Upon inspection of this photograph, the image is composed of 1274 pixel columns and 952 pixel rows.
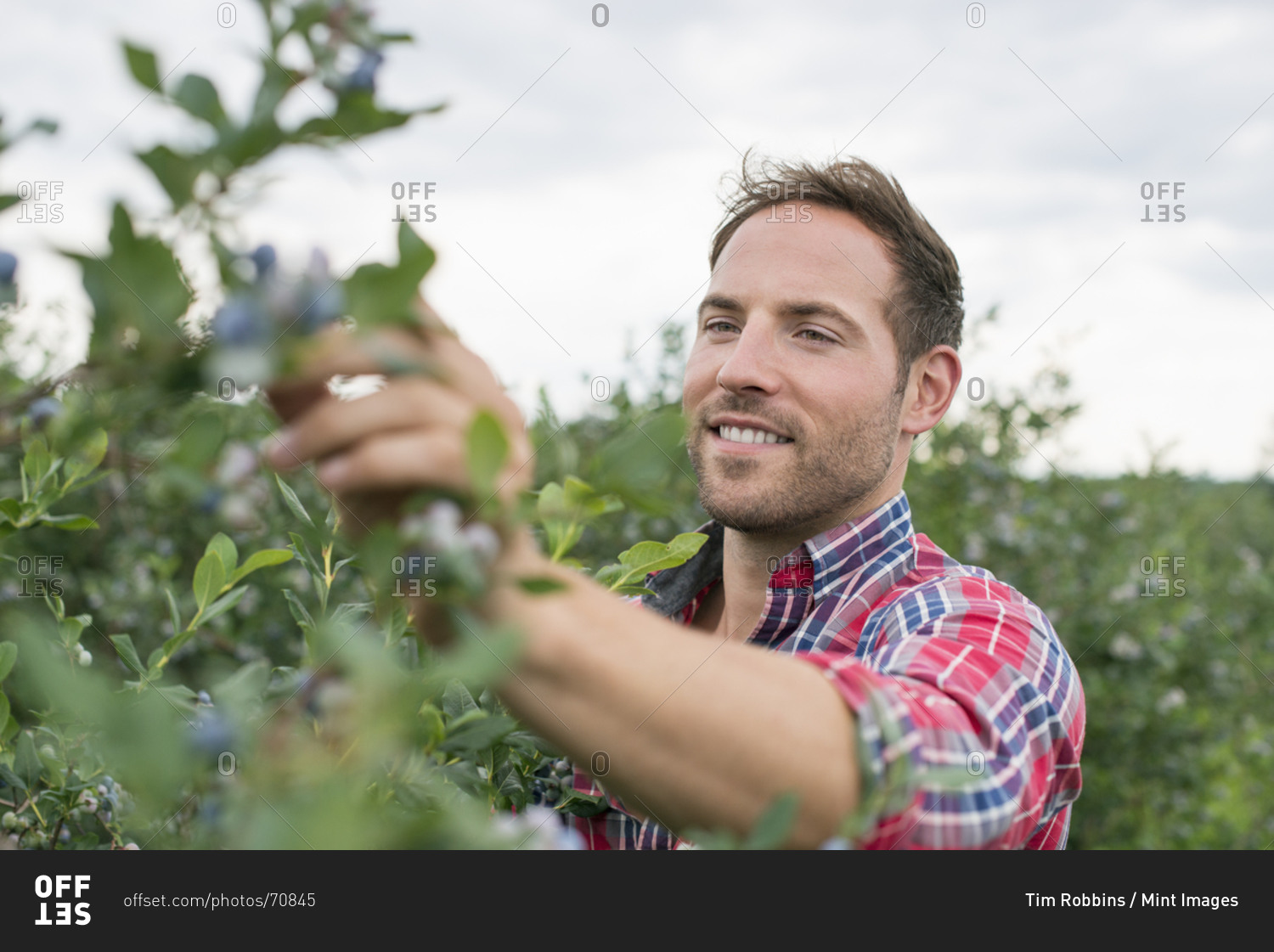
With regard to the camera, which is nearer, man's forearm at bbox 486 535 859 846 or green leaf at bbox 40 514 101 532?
man's forearm at bbox 486 535 859 846

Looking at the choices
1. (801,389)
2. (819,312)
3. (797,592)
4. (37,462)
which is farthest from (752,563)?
(37,462)

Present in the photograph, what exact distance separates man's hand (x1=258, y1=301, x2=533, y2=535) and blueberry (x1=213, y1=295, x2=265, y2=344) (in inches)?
2.2

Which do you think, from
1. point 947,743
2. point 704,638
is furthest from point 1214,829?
point 704,638

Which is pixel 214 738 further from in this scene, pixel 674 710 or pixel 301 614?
pixel 301 614

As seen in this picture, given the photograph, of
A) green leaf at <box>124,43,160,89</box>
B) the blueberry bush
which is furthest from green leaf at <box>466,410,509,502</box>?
green leaf at <box>124,43,160,89</box>

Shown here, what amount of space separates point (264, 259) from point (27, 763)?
0.80 m
